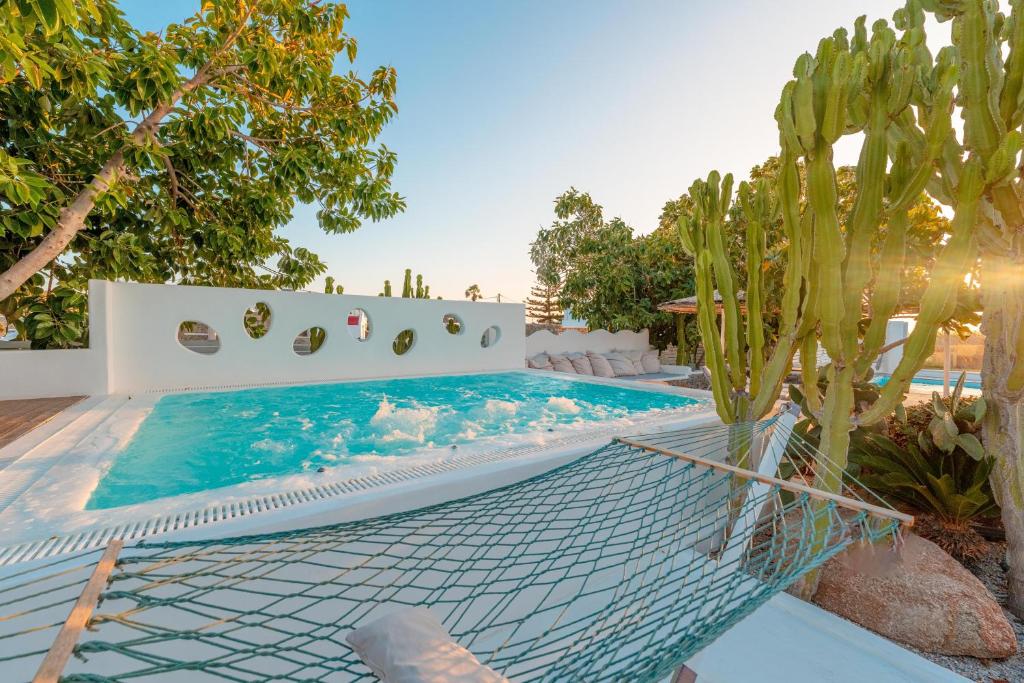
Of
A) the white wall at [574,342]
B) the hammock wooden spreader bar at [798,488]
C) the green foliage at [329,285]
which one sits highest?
the green foliage at [329,285]

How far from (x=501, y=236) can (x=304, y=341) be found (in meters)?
9.20

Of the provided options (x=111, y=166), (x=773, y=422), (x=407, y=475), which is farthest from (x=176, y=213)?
(x=773, y=422)

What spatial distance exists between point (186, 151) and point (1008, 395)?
9418 millimetres

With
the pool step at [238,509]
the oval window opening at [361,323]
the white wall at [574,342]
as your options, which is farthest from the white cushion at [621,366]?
the pool step at [238,509]

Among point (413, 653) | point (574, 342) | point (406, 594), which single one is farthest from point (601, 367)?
point (413, 653)

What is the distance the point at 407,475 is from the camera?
272 centimetres

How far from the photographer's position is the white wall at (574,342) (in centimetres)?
1251

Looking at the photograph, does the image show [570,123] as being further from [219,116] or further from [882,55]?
[882,55]

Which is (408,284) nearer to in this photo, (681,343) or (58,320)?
(58,320)

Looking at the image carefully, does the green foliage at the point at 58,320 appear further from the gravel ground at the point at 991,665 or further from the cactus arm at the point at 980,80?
the cactus arm at the point at 980,80

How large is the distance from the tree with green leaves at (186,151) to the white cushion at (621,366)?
6195 mm

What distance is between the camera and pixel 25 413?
4328 mm

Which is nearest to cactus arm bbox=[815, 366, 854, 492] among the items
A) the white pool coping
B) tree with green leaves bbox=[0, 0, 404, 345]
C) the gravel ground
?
the gravel ground

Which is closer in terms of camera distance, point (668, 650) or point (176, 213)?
point (668, 650)
